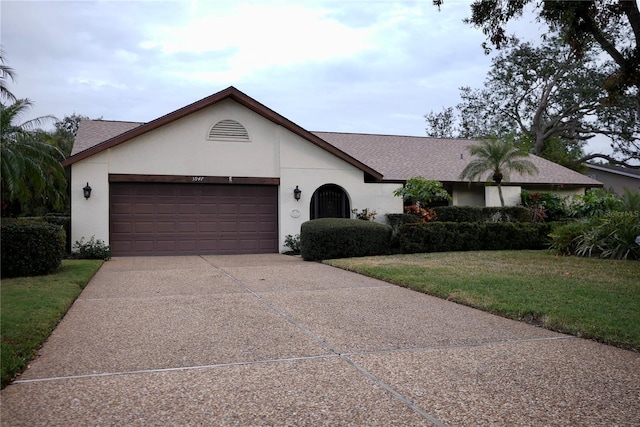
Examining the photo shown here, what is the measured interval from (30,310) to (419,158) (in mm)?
19206

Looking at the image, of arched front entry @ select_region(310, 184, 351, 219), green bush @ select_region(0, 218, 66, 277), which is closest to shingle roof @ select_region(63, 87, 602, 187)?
arched front entry @ select_region(310, 184, 351, 219)

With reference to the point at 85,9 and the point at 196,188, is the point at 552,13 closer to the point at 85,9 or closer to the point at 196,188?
the point at 85,9

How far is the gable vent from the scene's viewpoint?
18.1 m

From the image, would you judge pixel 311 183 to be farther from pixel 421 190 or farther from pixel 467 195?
pixel 467 195

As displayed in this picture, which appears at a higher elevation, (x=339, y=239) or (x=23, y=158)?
(x=23, y=158)

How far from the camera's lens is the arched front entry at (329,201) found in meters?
20.2

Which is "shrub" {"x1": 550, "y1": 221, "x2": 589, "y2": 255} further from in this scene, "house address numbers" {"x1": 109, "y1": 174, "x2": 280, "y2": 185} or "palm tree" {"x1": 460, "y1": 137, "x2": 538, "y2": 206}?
"house address numbers" {"x1": 109, "y1": 174, "x2": 280, "y2": 185}

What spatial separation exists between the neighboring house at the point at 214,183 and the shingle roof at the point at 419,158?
2.25 meters

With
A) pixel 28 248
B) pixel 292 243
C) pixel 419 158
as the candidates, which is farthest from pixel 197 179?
pixel 419 158

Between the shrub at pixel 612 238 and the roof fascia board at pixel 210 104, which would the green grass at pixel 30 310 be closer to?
the roof fascia board at pixel 210 104

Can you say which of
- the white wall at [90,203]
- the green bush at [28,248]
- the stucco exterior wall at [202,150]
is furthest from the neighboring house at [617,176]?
the green bush at [28,248]

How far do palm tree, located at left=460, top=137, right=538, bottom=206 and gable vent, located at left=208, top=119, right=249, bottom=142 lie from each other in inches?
360

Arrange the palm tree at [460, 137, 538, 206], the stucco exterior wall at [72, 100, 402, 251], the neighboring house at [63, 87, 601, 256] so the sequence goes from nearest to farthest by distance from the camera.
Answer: the stucco exterior wall at [72, 100, 402, 251]
the neighboring house at [63, 87, 601, 256]
the palm tree at [460, 137, 538, 206]

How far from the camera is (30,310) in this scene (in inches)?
281
